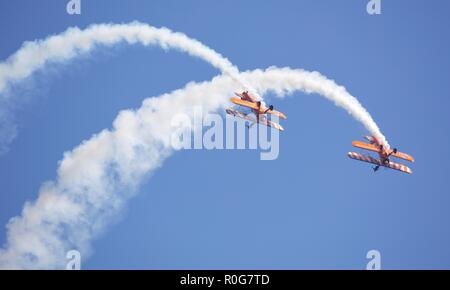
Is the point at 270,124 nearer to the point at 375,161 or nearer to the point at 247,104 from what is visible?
the point at 247,104

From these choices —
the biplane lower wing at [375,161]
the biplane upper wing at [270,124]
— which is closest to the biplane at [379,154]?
the biplane lower wing at [375,161]

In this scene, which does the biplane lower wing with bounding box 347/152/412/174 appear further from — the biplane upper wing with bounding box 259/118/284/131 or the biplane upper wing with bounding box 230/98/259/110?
the biplane upper wing with bounding box 230/98/259/110

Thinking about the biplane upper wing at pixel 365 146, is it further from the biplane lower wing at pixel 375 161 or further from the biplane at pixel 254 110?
the biplane at pixel 254 110

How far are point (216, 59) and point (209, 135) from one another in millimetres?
6176

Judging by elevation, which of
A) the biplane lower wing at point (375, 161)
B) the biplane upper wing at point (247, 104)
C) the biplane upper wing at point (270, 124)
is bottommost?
the biplane lower wing at point (375, 161)

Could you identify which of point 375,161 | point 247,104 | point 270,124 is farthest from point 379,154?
point 247,104

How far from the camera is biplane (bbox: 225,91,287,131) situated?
310 ft

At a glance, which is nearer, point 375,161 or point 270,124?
point 375,161

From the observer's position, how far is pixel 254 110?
94875 mm

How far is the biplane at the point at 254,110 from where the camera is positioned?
94.6 metres

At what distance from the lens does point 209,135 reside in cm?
9375

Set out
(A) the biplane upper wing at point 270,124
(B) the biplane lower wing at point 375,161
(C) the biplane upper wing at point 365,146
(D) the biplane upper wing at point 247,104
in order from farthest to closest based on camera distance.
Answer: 1. (A) the biplane upper wing at point 270,124
2. (B) the biplane lower wing at point 375,161
3. (D) the biplane upper wing at point 247,104
4. (C) the biplane upper wing at point 365,146
